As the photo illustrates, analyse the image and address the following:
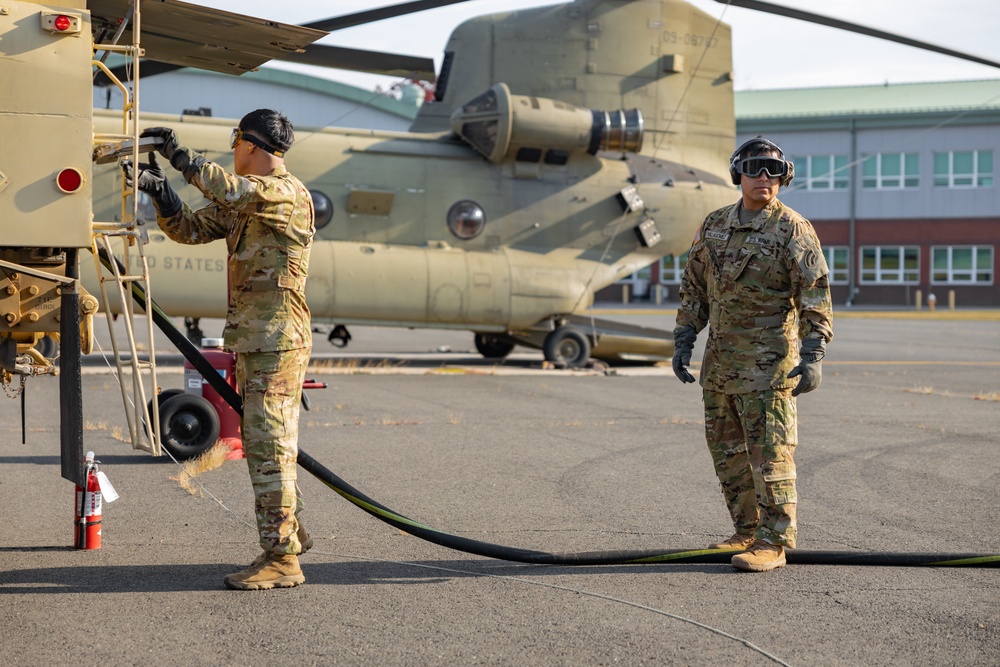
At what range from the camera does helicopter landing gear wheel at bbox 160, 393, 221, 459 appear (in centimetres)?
844

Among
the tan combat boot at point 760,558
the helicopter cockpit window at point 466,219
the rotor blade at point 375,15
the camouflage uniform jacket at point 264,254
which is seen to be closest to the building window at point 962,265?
the helicopter cockpit window at point 466,219

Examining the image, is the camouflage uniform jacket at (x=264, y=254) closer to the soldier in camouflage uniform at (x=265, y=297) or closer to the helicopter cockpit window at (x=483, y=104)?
the soldier in camouflage uniform at (x=265, y=297)

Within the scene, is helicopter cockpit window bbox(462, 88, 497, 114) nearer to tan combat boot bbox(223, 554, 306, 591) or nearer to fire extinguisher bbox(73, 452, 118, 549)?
fire extinguisher bbox(73, 452, 118, 549)

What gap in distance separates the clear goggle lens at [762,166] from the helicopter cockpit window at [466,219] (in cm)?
1079

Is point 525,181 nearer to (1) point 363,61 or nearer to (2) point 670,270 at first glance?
(1) point 363,61

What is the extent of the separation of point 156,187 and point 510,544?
2.64 m

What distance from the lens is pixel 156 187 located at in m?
5.01

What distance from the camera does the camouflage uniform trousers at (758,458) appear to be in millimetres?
5586

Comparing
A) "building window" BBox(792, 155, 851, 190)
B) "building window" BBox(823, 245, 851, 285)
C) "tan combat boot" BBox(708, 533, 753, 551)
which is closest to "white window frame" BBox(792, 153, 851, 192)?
"building window" BBox(792, 155, 851, 190)

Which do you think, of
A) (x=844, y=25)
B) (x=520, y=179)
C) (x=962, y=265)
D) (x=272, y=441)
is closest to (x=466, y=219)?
(x=520, y=179)

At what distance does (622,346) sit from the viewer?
17141mm

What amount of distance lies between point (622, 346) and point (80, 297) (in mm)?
12619

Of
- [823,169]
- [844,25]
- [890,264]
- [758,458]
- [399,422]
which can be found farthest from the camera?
[823,169]

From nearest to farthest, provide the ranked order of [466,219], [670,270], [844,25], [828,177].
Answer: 1. [844,25]
2. [466,219]
3. [828,177]
4. [670,270]
